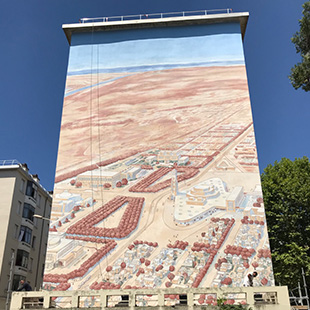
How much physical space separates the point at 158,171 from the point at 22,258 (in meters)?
17.7

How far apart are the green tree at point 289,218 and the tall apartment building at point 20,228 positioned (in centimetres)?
1964

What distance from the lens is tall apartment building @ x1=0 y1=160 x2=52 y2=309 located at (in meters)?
26.5

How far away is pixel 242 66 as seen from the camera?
64.7ft

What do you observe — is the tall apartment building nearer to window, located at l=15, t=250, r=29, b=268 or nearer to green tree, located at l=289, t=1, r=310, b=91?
window, located at l=15, t=250, r=29, b=268

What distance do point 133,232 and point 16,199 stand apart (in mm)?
16605

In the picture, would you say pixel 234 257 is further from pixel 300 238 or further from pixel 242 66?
pixel 242 66

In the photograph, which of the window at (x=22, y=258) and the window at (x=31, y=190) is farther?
the window at (x=31, y=190)

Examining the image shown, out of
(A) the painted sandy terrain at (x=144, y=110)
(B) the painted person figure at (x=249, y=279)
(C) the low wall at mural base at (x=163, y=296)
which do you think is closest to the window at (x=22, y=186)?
(A) the painted sandy terrain at (x=144, y=110)

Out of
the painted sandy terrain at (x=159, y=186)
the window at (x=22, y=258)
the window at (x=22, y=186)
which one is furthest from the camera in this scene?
the window at (x=22, y=186)

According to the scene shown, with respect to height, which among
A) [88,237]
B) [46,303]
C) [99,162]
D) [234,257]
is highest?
[99,162]

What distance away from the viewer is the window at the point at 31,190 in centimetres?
3053

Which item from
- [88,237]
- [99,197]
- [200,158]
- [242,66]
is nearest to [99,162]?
[99,197]

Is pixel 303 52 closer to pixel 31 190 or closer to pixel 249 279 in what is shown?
pixel 249 279

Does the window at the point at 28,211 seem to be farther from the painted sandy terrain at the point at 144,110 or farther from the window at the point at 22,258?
the painted sandy terrain at the point at 144,110
